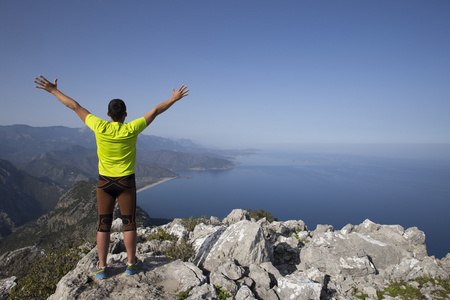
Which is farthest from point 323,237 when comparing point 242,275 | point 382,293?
point 242,275

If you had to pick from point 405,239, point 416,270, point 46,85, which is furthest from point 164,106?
point 405,239

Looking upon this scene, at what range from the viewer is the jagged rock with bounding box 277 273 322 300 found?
15.2ft

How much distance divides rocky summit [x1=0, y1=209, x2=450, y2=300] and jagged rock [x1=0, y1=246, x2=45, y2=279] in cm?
119


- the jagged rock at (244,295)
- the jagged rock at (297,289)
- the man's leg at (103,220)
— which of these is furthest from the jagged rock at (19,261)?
the jagged rock at (297,289)

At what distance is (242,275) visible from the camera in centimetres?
527

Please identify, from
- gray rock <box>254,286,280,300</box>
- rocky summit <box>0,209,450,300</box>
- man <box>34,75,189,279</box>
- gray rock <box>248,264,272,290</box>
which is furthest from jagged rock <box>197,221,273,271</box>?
man <box>34,75,189,279</box>

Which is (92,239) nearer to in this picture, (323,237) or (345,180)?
(323,237)

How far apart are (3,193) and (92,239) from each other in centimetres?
20051

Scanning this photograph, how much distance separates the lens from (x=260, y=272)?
17.6 feet

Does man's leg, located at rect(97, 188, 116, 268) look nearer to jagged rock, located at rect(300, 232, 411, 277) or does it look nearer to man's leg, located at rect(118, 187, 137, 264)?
man's leg, located at rect(118, 187, 137, 264)

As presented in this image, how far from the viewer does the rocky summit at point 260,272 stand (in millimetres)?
4336

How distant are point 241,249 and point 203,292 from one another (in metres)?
2.12

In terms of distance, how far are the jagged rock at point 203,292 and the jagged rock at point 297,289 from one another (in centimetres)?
155

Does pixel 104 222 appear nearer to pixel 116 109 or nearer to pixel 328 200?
pixel 116 109
